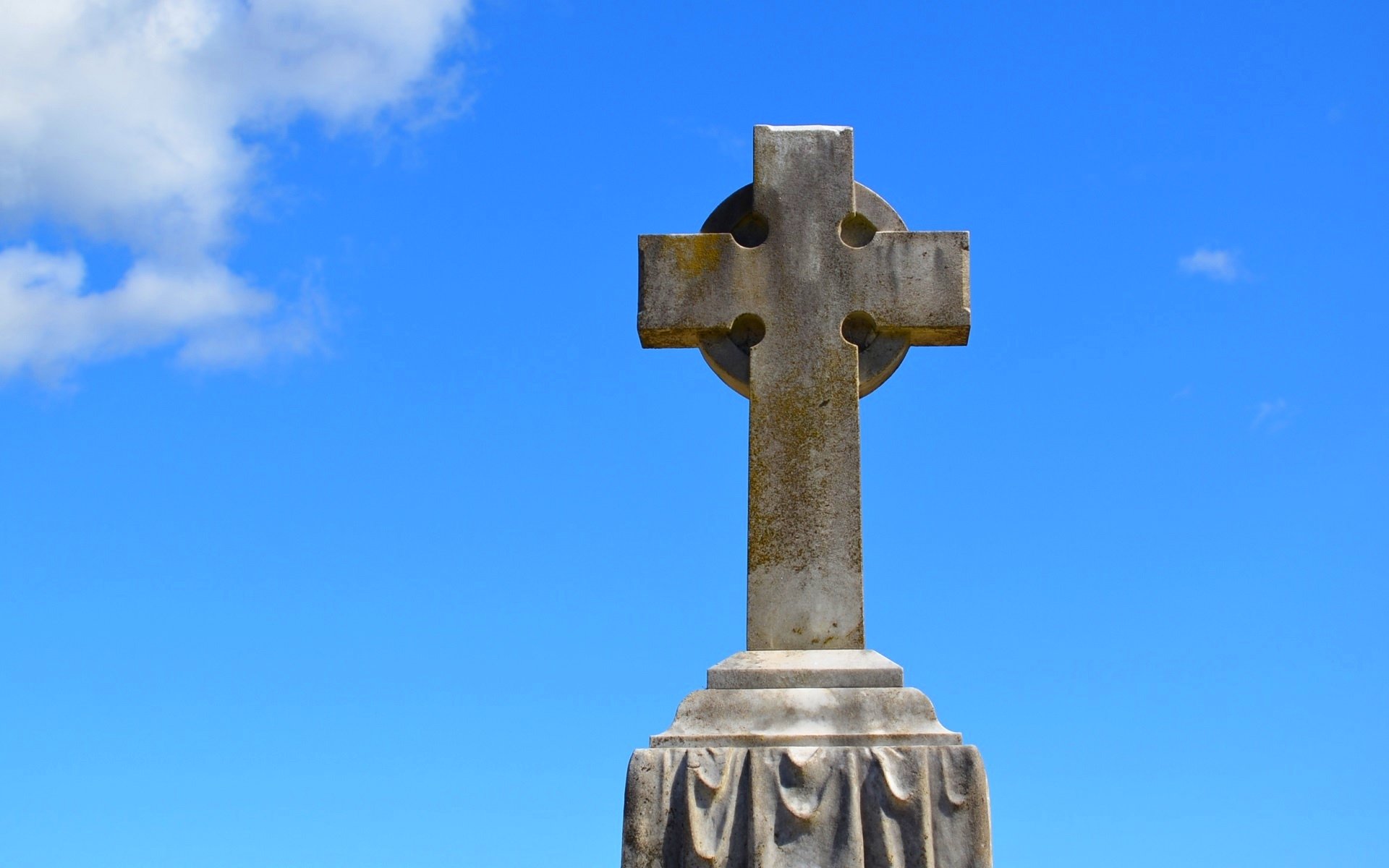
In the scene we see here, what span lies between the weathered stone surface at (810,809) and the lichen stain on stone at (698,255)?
2.05 m

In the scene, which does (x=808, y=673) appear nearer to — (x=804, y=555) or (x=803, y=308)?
(x=804, y=555)

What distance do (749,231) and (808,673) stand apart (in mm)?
1937

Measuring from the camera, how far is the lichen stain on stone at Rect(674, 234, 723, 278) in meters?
6.68

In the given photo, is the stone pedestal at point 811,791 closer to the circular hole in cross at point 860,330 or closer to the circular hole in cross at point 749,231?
the circular hole in cross at point 860,330

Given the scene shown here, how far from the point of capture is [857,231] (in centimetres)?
678

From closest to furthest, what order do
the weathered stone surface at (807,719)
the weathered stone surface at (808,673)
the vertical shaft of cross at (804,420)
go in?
1. the weathered stone surface at (807,719)
2. the weathered stone surface at (808,673)
3. the vertical shaft of cross at (804,420)

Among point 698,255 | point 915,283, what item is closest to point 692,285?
point 698,255

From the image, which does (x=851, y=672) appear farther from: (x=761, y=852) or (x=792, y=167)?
(x=792, y=167)

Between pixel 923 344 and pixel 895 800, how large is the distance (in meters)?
2.02

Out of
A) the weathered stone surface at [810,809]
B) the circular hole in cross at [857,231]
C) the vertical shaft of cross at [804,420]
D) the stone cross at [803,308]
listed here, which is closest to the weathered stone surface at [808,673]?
the vertical shaft of cross at [804,420]

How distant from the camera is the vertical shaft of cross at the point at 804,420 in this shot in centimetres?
629

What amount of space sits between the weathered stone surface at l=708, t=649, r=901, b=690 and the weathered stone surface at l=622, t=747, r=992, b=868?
293mm

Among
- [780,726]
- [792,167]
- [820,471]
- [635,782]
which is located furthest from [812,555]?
[792,167]

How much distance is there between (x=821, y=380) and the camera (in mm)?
6551
